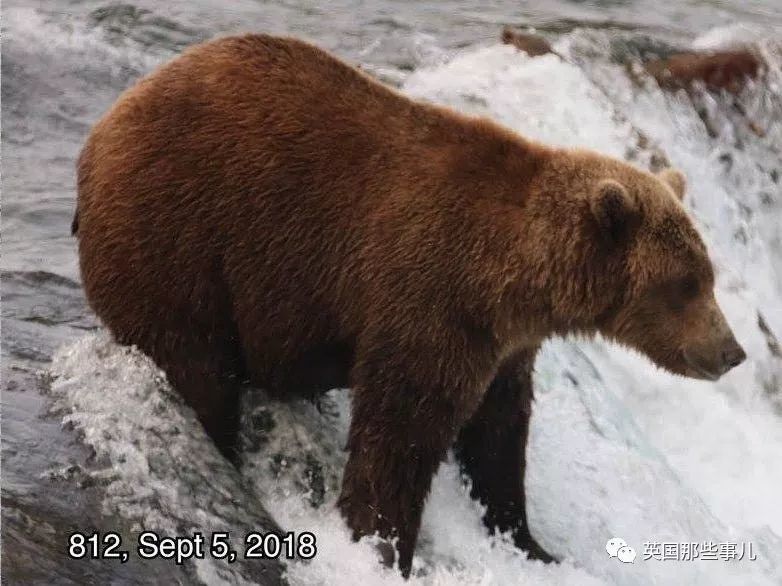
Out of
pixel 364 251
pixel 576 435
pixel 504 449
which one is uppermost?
pixel 364 251

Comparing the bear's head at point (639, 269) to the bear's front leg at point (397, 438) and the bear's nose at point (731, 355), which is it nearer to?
the bear's nose at point (731, 355)

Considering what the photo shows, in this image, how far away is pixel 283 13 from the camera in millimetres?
12672

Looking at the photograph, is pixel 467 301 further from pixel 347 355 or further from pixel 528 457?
pixel 528 457

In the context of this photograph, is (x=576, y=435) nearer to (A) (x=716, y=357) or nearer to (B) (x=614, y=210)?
(A) (x=716, y=357)

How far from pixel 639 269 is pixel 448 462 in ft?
4.67

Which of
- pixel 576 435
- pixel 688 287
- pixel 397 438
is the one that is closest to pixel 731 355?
pixel 688 287

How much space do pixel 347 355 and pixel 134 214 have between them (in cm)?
102

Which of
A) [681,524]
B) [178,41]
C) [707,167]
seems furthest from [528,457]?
[178,41]

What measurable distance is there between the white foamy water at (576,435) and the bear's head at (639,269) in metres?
1.20

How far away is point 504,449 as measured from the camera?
5664 millimetres

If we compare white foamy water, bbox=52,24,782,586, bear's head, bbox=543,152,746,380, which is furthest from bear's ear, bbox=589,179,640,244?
white foamy water, bbox=52,24,782,586

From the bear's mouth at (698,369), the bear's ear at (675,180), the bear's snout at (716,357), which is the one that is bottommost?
the bear's mouth at (698,369)

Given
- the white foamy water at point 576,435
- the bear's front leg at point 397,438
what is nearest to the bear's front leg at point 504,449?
the white foamy water at point 576,435

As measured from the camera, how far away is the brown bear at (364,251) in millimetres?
4988
